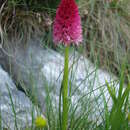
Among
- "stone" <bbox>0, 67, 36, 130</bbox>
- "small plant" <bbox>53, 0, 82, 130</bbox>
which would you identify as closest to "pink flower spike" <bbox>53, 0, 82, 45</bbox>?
"small plant" <bbox>53, 0, 82, 130</bbox>

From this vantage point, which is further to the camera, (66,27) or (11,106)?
(11,106)

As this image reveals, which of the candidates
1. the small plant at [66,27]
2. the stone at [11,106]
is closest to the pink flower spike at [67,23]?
the small plant at [66,27]

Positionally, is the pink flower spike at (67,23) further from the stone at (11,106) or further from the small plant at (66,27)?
the stone at (11,106)

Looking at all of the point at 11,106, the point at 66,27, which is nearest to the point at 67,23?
the point at 66,27

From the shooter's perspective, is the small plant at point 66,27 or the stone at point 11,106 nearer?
the small plant at point 66,27

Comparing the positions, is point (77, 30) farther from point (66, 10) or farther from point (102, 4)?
point (102, 4)

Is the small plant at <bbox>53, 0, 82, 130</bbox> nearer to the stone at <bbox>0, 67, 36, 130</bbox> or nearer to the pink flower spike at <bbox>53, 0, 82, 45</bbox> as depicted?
the pink flower spike at <bbox>53, 0, 82, 45</bbox>

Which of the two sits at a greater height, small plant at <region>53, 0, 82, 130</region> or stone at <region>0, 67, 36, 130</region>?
small plant at <region>53, 0, 82, 130</region>

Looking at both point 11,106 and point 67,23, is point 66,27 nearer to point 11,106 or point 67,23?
point 67,23
